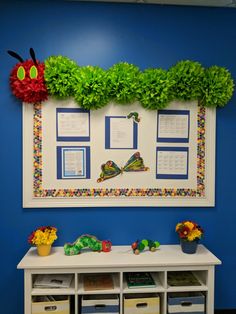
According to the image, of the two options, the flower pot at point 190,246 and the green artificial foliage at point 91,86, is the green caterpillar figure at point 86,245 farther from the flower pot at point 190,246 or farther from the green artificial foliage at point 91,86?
the green artificial foliage at point 91,86

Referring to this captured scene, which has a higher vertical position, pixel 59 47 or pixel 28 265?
pixel 59 47

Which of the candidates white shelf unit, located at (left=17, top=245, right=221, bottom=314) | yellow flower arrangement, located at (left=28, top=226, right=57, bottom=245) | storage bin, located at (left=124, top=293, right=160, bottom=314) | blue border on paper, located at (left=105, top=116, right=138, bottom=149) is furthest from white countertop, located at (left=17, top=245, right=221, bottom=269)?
blue border on paper, located at (left=105, top=116, right=138, bottom=149)

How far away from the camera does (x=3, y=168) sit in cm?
220

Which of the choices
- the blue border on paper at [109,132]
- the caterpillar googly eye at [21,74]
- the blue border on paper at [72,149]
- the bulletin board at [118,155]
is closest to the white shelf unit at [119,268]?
the bulletin board at [118,155]

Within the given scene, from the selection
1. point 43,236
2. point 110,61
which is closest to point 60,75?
point 110,61

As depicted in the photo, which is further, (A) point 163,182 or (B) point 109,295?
(A) point 163,182

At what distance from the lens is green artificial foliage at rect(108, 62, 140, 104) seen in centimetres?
212

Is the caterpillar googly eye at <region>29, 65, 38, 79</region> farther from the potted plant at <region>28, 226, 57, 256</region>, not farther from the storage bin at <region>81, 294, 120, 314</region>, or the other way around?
the storage bin at <region>81, 294, 120, 314</region>

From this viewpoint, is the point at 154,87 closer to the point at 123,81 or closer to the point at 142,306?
the point at 123,81

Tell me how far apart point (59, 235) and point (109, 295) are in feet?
1.90

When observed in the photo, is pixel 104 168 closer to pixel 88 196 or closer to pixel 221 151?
pixel 88 196

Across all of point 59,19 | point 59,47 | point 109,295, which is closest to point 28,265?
point 109,295

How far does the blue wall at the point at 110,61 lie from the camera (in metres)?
2.19

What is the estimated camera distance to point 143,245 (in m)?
2.12
